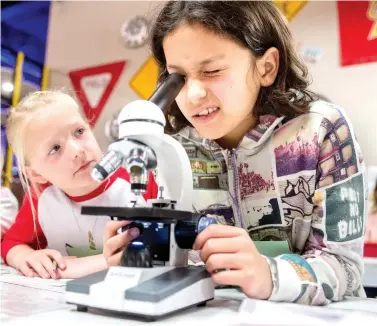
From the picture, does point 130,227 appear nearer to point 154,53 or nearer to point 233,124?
point 233,124

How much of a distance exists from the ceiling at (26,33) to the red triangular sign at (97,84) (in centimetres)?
27

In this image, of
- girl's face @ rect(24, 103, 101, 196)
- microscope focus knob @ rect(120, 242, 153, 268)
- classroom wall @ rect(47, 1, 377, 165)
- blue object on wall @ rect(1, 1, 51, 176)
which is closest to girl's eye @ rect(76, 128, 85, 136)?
girl's face @ rect(24, 103, 101, 196)

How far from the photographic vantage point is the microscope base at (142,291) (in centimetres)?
51

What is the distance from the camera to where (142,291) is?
0.52m

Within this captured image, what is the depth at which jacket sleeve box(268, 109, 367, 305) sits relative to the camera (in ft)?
2.11

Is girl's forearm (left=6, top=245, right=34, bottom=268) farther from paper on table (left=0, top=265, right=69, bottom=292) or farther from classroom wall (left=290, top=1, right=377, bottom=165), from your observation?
classroom wall (left=290, top=1, right=377, bottom=165)

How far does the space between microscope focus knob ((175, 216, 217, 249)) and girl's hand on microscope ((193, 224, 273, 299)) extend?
0.01 meters

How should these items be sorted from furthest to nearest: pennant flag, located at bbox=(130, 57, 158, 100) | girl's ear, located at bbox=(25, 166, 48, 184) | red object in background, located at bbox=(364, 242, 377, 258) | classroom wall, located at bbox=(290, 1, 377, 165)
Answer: pennant flag, located at bbox=(130, 57, 158, 100) → classroom wall, located at bbox=(290, 1, 377, 165) → red object in background, located at bbox=(364, 242, 377, 258) → girl's ear, located at bbox=(25, 166, 48, 184)

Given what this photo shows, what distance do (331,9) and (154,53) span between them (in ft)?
4.75

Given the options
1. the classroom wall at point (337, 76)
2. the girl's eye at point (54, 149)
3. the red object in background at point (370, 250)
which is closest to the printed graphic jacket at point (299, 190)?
the girl's eye at point (54, 149)

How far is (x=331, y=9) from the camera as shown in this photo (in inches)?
84.4

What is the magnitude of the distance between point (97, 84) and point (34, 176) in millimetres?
1588

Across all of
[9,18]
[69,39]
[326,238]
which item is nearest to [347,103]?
[326,238]

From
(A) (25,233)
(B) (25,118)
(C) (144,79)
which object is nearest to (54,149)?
(B) (25,118)
